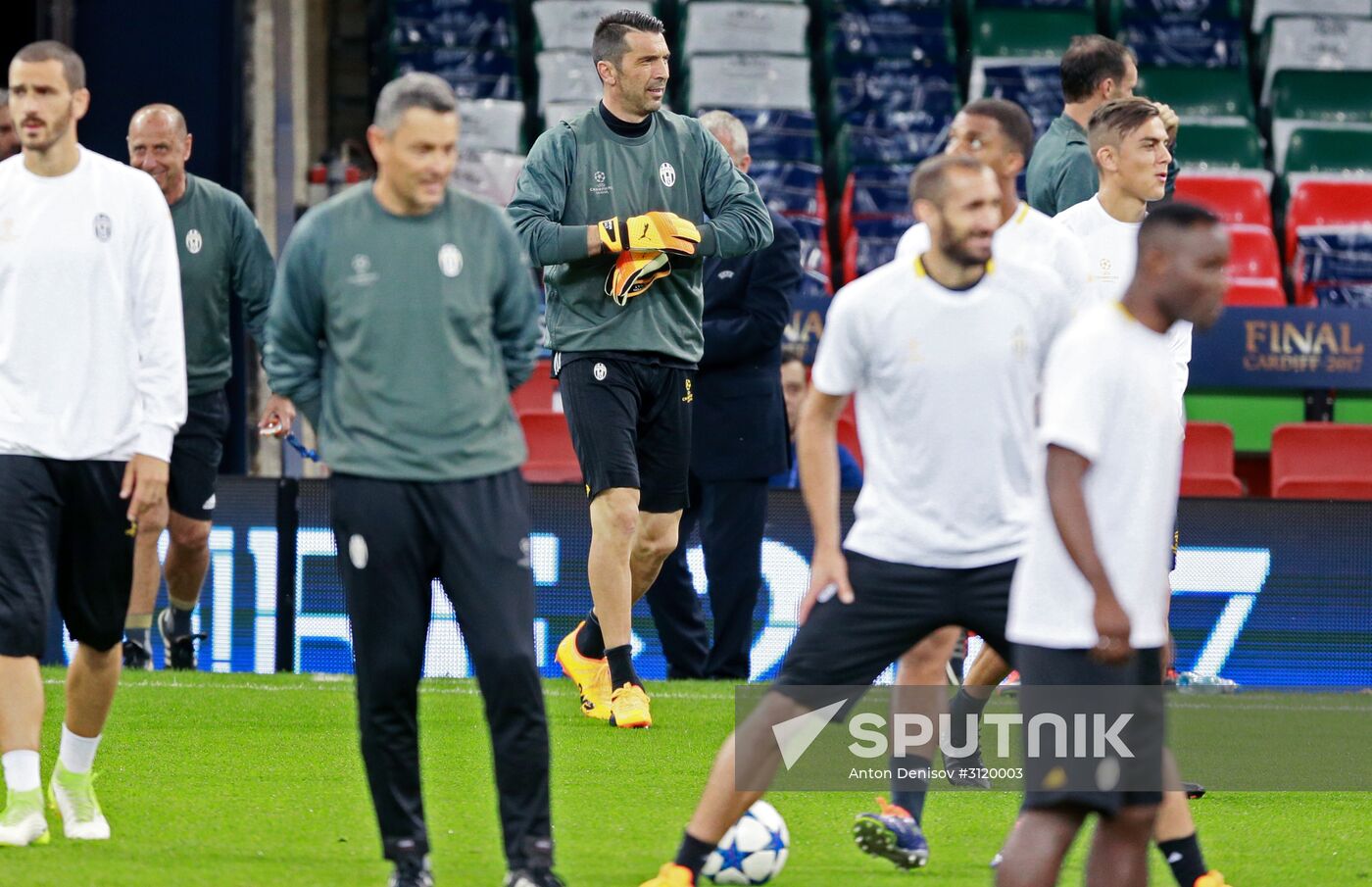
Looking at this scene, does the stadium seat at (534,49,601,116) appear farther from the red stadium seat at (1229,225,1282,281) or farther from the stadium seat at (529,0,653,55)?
the red stadium seat at (1229,225,1282,281)

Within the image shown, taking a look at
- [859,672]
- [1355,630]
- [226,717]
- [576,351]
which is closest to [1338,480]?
[1355,630]

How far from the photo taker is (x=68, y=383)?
207 inches

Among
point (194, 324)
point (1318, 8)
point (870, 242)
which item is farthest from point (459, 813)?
point (1318, 8)

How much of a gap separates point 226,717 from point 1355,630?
518cm

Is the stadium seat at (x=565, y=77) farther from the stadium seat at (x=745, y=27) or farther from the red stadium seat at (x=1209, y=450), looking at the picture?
the red stadium seat at (x=1209, y=450)

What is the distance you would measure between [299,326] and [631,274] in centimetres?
266

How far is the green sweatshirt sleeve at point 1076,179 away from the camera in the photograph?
734 cm

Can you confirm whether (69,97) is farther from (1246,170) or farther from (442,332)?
(1246,170)

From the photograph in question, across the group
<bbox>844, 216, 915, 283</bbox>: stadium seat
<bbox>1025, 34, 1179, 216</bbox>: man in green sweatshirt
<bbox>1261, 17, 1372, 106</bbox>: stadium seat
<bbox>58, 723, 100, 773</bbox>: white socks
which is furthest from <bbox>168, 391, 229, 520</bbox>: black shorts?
<bbox>1261, 17, 1372, 106</bbox>: stadium seat

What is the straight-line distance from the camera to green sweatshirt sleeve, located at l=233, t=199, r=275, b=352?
7988mm

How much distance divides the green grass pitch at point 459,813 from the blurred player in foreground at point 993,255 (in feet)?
0.47

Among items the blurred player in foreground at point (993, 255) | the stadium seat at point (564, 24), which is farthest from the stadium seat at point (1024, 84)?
the blurred player in foreground at point (993, 255)

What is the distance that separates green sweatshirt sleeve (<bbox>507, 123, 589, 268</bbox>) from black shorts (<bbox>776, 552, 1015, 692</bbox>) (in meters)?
2.73

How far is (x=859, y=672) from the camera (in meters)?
Result: 4.74
